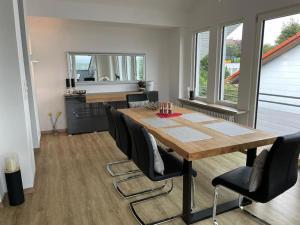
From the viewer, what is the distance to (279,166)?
1620 mm

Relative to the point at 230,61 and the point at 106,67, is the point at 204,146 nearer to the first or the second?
the point at 230,61

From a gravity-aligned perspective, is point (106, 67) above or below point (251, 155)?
above

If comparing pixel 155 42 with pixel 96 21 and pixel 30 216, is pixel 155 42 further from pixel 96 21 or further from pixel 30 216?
pixel 30 216

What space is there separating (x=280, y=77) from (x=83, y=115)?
3.70 meters

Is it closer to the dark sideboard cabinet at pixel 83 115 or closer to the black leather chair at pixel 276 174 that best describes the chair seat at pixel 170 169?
the black leather chair at pixel 276 174

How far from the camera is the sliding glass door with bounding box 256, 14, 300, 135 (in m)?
3.10

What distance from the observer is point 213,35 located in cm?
436

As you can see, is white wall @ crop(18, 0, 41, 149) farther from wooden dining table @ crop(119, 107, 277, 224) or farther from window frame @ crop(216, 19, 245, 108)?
window frame @ crop(216, 19, 245, 108)

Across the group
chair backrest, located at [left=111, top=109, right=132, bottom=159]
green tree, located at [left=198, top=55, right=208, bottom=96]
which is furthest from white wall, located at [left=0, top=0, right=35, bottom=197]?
green tree, located at [left=198, top=55, right=208, bottom=96]

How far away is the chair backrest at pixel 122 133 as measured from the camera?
7.97 ft

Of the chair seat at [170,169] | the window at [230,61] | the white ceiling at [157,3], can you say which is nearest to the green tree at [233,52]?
the window at [230,61]

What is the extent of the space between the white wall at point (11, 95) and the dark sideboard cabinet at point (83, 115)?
2.27 meters

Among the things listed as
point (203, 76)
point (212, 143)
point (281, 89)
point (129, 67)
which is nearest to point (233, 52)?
point (203, 76)

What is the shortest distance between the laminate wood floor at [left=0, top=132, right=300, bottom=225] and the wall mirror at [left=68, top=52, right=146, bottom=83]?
2.19 m
